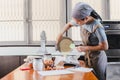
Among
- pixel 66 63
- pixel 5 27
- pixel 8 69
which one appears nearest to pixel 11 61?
pixel 8 69

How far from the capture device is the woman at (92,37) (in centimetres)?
310

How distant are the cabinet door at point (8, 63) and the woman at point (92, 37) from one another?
1658 millimetres

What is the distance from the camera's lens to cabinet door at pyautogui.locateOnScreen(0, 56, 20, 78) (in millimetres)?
4578

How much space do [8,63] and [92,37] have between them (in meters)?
1.92

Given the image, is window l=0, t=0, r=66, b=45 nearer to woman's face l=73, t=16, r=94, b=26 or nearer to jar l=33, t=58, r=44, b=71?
woman's face l=73, t=16, r=94, b=26

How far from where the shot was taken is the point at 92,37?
3221 millimetres

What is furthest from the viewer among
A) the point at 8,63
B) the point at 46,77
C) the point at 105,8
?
the point at 105,8

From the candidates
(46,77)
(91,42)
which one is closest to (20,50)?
(91,42)

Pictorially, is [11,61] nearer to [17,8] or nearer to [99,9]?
[17,8]

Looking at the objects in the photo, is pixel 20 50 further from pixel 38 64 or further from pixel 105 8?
pixel 38 64

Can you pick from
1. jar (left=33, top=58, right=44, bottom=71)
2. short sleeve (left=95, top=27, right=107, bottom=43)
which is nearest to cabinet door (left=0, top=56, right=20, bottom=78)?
jar (left=33, top=58, right=44, bottom=71)

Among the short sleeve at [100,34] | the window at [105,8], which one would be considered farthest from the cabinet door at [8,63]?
the short sleeve at [100,34]

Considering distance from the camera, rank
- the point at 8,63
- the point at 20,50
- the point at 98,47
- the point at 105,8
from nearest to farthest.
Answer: the point at 98,47, the point at 8,63, the point at 20,50, the point at 105,8

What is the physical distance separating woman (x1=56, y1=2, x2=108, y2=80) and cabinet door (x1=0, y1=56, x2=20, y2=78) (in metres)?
1.66
